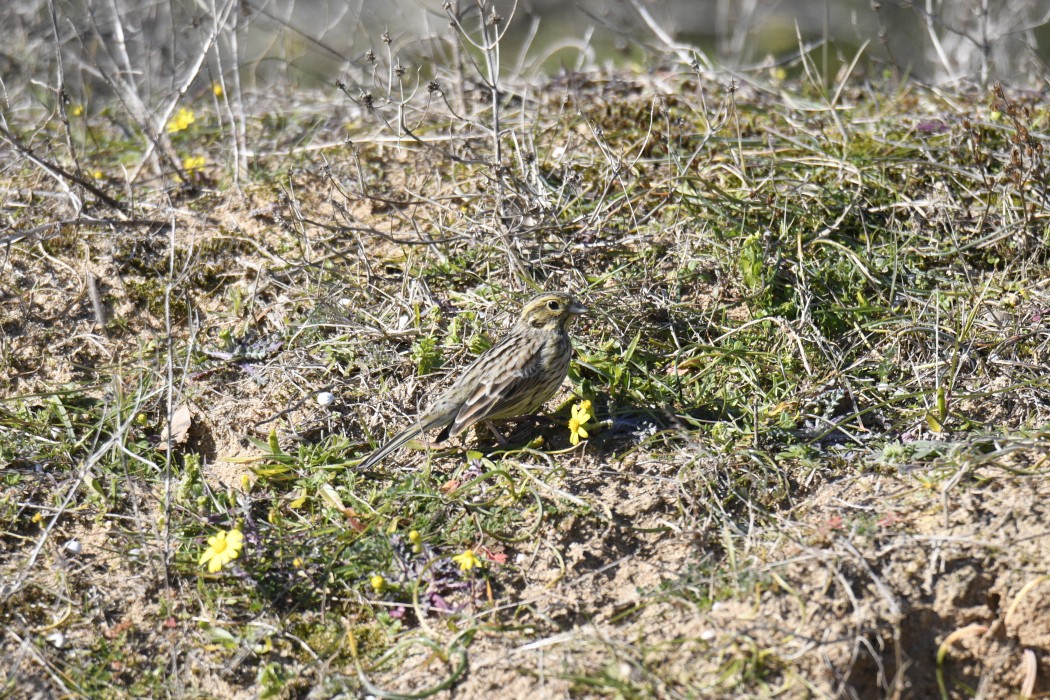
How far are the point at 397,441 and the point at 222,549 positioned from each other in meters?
1.01

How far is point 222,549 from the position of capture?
4562mm

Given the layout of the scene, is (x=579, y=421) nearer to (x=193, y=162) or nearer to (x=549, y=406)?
(x=549, y=406)

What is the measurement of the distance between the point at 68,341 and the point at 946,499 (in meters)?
4.59

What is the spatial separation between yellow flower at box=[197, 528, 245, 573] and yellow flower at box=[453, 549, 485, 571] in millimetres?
916

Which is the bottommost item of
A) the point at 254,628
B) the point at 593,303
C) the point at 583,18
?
the point at 254,628

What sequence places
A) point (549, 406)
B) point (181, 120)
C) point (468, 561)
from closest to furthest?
point (468, 561) → point (549, 406) → point (181, 120)

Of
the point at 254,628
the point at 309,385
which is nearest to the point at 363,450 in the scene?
the point at 309,385

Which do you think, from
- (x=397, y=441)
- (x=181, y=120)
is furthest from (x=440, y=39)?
(x=397, y=441)

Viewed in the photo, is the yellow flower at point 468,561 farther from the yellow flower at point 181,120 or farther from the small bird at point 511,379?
the yellow flower at point 181,120

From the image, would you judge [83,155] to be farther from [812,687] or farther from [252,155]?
[812,687]

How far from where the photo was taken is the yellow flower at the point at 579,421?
16.8 ft

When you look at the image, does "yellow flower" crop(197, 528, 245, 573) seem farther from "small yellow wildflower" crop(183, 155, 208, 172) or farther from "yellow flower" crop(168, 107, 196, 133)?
"yellow flower" crop(168, 107, 196, 133)

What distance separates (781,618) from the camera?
4133 mm

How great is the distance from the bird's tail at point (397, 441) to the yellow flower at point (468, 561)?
0.75 m
